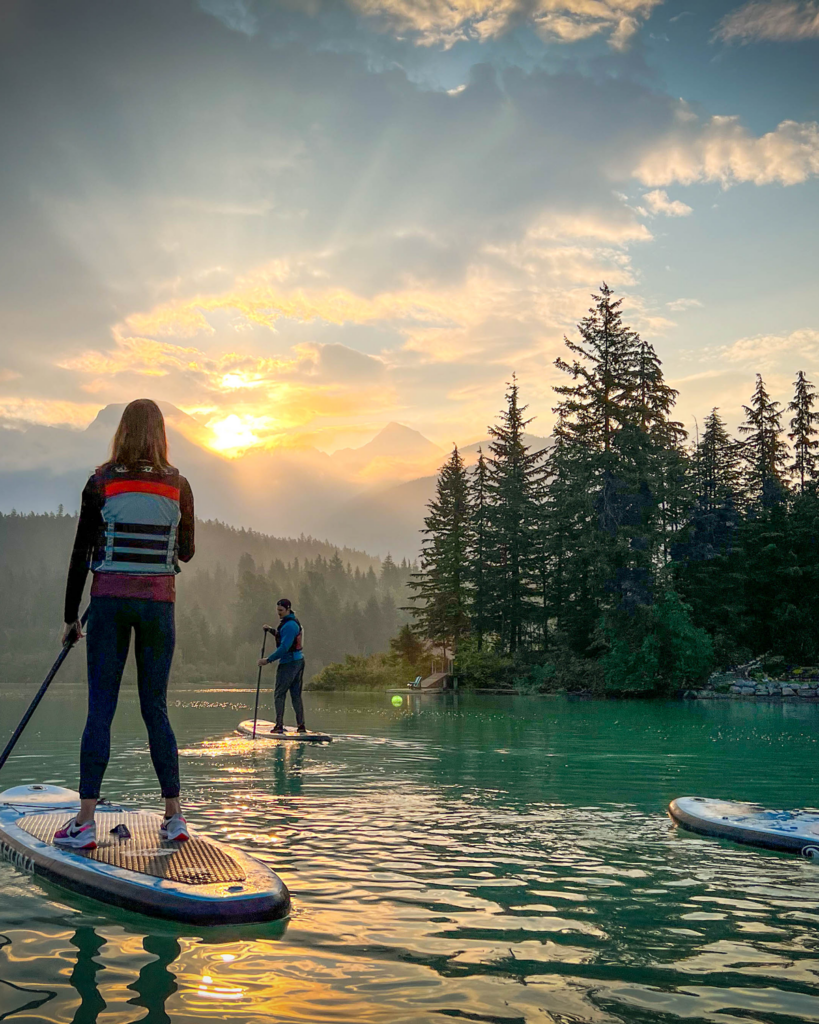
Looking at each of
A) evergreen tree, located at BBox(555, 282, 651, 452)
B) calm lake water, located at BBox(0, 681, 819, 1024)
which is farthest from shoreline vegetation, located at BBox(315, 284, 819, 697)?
calm lake water, located at BBox(0, 681, 819, 1024)

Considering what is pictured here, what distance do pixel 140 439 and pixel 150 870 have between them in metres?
2.69

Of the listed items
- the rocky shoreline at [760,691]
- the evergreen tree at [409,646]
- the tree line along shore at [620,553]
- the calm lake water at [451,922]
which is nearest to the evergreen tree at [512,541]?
the tree line along shore at [620,553]

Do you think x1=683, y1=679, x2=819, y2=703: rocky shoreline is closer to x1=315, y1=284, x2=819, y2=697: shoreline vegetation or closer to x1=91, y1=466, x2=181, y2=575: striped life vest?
x1=315, y1=284, x2=819, y2=697: shoreline vegetation

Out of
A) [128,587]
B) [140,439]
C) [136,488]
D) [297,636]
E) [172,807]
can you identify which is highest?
[140,439]

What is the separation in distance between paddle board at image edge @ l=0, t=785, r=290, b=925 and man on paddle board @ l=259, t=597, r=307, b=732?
8.86 metres

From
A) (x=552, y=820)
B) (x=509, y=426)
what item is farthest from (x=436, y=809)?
(x=509, y=426)

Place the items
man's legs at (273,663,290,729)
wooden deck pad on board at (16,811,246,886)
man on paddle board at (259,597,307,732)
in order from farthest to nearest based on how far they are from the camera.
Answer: man's legs at (273,663,290,729), man on paddle board at (259,597,307,732), wooden deck pad on board at (16,811,246,886)

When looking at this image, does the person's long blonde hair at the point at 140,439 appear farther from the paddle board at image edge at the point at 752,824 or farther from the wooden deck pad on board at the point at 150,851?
the paddle board at image edge at the point at 752,824

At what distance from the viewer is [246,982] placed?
12.4 ft

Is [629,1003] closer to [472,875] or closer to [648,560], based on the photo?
[472,875]

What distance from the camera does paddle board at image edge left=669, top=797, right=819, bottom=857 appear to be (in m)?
6.77

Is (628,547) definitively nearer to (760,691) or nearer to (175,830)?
(760,691)

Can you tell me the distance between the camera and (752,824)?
7270 mm

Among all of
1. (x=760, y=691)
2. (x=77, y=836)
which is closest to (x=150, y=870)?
(x=77, y=836)
